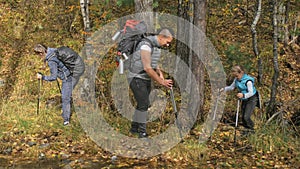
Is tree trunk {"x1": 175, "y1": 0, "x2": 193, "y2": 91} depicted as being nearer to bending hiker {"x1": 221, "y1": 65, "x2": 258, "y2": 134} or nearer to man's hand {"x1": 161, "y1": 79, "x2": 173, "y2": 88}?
bending hiker {"x1": 221, "y1": 65, "x2": 258, "y2": 134}

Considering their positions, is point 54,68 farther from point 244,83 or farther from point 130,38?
point 244,83

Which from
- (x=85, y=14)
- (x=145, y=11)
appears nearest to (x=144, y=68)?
(x=145, y=11)

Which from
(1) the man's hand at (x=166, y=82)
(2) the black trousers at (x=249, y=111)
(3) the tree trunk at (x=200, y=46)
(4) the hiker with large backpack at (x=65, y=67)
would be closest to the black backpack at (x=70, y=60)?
(4) the hiker with large backpack at (x=65, y=67)

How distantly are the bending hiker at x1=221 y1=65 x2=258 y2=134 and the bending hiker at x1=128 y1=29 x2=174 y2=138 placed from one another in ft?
5.11

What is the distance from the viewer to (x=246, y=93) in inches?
264

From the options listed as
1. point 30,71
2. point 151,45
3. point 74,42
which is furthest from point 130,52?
point 30,71

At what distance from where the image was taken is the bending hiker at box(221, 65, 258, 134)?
667 cm

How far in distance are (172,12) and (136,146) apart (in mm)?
4850

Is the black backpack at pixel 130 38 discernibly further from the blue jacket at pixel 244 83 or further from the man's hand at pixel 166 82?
the blue jacket at pixel 244 83

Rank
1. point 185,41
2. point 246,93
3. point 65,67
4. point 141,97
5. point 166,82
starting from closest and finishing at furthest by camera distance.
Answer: point 166,82 → point 141,97 → point 246,93 → point 65,67 → point 185,41

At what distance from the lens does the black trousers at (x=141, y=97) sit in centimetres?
593

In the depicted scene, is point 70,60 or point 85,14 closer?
point 70,60

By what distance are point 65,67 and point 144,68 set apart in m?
2.14

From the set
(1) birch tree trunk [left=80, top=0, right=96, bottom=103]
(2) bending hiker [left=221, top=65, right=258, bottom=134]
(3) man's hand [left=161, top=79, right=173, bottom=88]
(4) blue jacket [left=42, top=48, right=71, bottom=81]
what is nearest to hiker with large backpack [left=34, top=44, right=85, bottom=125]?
(4) blue jacket [left=42, top=48, right=71, bottom=81]
